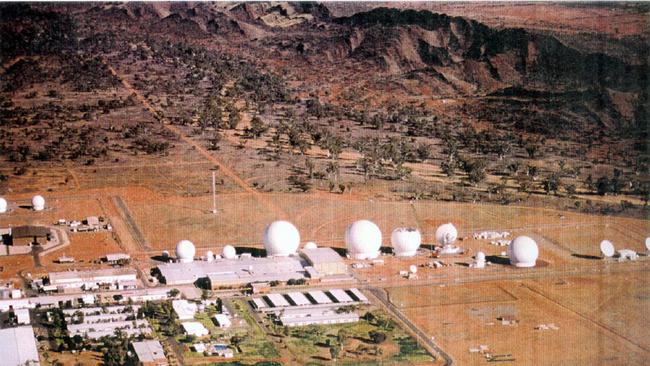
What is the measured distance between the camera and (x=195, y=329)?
107ft

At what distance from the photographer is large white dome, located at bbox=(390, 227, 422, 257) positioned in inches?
1634

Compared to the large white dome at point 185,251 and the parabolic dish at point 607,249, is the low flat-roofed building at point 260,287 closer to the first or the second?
the large white dome at point 185,251

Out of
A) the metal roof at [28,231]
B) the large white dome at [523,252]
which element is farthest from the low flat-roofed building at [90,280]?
the large white dome at [523,252]

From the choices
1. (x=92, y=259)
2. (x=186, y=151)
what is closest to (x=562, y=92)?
(x=186, y=151)

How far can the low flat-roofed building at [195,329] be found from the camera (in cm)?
3241

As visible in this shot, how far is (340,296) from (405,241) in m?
5.95

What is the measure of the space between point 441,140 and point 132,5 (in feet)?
200

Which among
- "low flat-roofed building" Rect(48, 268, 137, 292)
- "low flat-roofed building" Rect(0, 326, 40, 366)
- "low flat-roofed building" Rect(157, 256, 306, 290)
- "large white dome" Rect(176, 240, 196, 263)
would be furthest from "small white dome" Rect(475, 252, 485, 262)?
"low flat-roofed building" Rect(0, 326, 40, 366)

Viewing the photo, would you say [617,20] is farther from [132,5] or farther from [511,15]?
[132,5]

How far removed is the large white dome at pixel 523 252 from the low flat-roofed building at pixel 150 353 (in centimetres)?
1662

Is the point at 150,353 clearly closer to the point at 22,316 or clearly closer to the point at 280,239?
the point at 22,316

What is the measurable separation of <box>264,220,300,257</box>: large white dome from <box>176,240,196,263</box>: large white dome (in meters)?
3.19

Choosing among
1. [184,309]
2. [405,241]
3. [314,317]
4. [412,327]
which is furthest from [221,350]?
[405,241]

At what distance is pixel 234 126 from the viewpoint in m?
69.1
